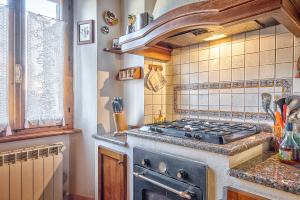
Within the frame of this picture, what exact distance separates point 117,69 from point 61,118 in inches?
28.6

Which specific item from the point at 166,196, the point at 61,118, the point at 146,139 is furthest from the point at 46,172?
the point at 166,196

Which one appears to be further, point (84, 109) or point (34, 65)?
point (84, 109)

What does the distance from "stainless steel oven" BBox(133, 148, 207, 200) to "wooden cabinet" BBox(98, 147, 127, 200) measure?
14 cm

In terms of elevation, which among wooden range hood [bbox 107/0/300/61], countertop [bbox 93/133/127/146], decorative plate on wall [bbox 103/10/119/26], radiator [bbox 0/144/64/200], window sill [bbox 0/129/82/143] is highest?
decorative plate on wall [bbox 103/10/119/26]

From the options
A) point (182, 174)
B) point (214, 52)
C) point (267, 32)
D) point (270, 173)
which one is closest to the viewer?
point (270, 173)

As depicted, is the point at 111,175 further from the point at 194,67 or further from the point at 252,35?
the point at 252,35

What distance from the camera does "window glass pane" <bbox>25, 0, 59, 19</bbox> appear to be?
1.85 meters

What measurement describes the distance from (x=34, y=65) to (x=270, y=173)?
6.28ft

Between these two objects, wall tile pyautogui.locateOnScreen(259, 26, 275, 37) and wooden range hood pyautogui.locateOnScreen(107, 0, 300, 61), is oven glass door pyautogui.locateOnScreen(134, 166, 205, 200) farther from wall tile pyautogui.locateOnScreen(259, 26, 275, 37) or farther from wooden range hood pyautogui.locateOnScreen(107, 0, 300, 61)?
wall tile pyautogui.locateOnScreen(259, 26, 275, 37)

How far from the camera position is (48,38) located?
6.32 ft

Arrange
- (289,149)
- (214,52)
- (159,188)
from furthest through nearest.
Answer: (214,52), (159,188), (289,149)

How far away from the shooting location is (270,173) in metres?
0.82

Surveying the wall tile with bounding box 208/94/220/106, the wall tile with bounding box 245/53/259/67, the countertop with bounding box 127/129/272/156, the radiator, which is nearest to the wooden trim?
the radiator

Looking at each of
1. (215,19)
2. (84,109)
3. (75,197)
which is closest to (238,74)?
(215,19)
